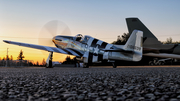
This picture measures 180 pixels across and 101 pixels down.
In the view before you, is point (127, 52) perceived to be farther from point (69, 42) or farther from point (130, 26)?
point (69, 42)

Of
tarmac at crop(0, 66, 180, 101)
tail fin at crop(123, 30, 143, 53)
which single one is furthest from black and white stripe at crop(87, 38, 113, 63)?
tarmac at crop(0, 66, 180, 101)

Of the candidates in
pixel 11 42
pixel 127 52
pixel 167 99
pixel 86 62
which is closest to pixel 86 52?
pixel 86 62

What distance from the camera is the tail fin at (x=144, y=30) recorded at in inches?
693

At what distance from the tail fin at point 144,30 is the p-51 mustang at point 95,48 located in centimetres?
48

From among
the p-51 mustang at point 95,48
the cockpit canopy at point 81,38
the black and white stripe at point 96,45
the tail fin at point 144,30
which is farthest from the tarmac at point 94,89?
the cockpit canopy at point 81,38

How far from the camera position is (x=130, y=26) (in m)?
19.0

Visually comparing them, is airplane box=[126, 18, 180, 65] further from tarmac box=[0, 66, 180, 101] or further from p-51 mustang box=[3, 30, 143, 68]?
tarmac box=[0, 66, 180, 101]

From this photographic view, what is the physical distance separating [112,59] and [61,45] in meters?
7.87

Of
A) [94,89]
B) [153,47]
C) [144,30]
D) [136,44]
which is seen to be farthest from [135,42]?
[94,89]

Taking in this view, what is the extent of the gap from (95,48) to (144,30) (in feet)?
17.6

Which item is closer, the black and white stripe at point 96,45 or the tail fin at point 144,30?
the tail fin at point 144,30

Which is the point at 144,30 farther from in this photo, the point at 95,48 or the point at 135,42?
the point at 95,48

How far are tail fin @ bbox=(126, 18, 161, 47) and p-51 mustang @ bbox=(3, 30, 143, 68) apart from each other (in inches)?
18.8

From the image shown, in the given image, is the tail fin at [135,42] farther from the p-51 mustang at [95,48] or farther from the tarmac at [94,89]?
the tarmac at [94,89]
